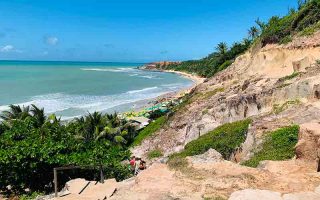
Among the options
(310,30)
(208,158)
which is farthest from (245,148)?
(310,30)

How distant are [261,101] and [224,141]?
571 cm

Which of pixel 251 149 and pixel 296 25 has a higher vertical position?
pixel 296 25

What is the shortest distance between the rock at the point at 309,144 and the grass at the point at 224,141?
6320mm

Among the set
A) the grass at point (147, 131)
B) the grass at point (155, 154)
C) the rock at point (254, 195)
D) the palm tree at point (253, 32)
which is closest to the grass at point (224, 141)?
the grass at point (155, 154)

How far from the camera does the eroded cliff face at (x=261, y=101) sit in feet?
58.0

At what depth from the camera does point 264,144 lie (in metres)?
15.2

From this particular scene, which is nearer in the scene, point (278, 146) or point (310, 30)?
point (278, 146)

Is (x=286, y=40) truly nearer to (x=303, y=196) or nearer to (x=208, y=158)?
(x=208, y=158)

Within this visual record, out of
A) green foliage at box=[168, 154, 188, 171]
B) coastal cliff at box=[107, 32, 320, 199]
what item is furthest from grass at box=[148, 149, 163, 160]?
green foliage at box=[168, 154, 188, 171]

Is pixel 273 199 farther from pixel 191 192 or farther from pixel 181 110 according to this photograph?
pixel 181 110

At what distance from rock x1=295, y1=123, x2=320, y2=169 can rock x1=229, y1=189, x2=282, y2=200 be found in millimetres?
2740

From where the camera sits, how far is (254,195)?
9016mm

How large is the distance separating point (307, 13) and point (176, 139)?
21.6m

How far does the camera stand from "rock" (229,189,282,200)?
8922 mm
